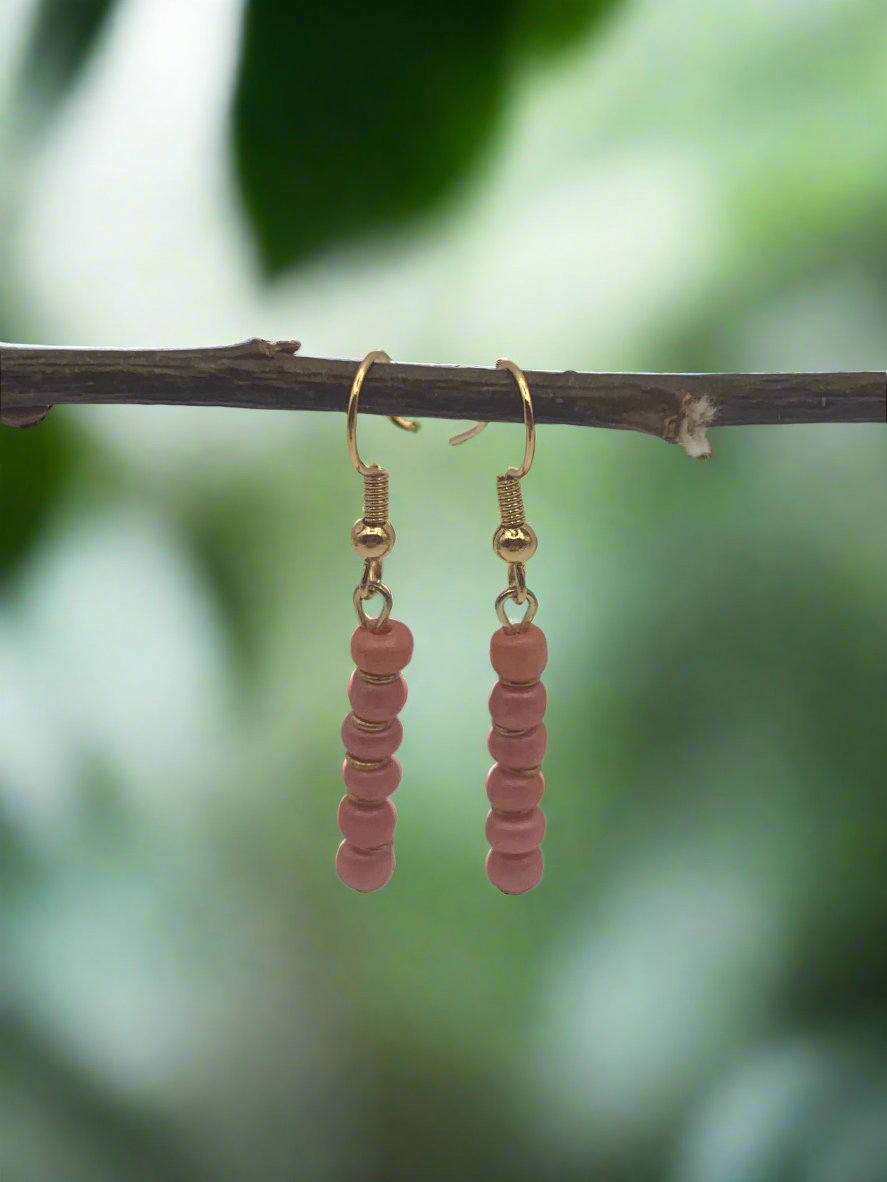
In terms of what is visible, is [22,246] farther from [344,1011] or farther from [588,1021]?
[588,1021]

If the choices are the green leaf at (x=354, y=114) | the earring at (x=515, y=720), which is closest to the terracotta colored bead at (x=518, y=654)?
the earring at (x=515, y=720)

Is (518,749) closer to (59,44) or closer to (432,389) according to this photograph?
(432,389)

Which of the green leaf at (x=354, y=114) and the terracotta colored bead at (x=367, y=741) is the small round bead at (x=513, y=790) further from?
the green leaf at (x=354, y=114)

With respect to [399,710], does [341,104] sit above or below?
above

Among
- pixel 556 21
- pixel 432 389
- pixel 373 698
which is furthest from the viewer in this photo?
pixel 556 21

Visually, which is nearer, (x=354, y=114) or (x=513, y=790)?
(x=513, y=790)

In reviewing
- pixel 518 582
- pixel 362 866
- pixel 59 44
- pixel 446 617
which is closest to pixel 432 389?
pixel 518 582

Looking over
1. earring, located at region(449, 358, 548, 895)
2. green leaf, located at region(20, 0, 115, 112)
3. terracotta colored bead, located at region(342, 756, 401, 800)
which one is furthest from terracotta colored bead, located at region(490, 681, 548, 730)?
green leaf, located at region(20, 0, 115, 112)

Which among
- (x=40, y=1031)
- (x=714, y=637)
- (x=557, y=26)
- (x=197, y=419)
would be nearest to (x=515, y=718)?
(x=714, y=637)
